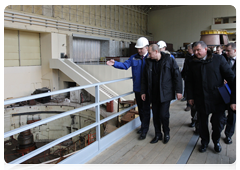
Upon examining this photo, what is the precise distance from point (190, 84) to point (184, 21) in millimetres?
24060

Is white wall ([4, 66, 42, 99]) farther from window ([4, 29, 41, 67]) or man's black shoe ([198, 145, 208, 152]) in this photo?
man's black shoe ([198, 145, 208, 152])

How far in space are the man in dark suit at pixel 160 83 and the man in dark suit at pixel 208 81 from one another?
0.84ft

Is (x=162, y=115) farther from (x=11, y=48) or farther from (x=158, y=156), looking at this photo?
(x=11, y=48)

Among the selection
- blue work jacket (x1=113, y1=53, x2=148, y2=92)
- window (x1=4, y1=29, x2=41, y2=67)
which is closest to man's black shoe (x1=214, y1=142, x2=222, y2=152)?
blue work jacket (x1=113, y1=53, x2=148, y2=92)

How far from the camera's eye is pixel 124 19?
2269 cm

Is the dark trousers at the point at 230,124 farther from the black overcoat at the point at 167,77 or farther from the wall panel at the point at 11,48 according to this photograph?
the wall panel at the point at 11,48

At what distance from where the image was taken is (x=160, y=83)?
300 cm

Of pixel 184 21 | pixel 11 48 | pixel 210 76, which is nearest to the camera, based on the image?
pixel 210 76

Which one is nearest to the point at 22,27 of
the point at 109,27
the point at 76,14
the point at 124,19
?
the point at 76,14

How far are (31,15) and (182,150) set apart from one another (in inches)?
566

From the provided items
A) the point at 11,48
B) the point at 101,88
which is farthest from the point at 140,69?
the point at 11,48

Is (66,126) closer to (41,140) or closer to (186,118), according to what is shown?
(41,140)

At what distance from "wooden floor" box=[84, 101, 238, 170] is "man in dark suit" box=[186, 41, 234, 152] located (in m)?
0.20

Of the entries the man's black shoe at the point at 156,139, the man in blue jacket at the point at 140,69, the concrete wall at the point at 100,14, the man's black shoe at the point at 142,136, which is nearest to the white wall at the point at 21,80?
the concrete wall at the point at 100,14
